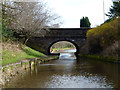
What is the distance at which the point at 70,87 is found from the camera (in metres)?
9.66

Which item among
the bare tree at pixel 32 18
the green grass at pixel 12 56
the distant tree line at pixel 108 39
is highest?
the bare tree at pixel 32 18

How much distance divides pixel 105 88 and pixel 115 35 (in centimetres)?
1395

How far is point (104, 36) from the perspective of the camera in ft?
82.5

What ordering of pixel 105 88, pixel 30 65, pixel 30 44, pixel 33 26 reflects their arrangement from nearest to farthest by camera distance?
pixel 105 88, pixel 30 65, pixel 33 26, pixel 30 44

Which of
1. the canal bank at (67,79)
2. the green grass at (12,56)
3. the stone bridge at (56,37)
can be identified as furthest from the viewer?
the stone bridge at (56,37)

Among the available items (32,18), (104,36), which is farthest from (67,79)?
(32,18)

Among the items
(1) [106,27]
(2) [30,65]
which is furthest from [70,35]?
(2) [30,65]

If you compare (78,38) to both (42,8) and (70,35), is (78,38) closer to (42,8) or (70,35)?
(70,35)

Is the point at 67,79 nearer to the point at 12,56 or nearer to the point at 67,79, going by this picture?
the point at 67,79

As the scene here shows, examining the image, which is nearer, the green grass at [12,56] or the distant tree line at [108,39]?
the green grass at [12,56]

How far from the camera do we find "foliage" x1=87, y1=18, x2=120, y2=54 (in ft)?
72.5

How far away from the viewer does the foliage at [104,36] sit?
72.5 feet

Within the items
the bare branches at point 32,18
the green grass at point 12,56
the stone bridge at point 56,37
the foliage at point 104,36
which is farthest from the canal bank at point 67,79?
the stone bridge at point 56,37

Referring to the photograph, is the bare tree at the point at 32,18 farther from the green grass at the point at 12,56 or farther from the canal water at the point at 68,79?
the canal water at the point at 68,79
